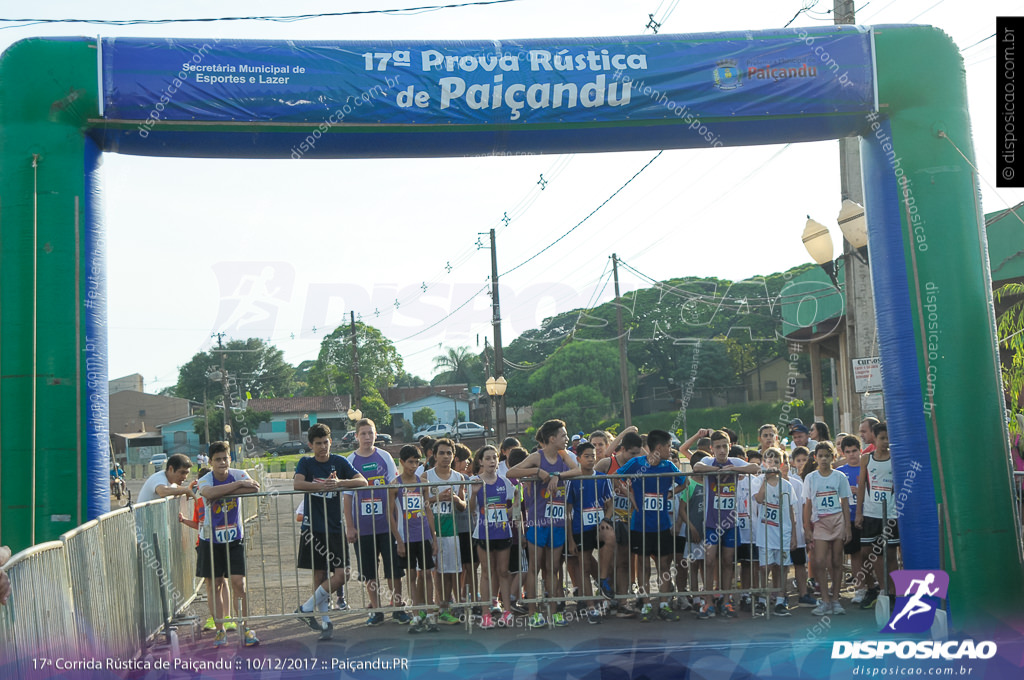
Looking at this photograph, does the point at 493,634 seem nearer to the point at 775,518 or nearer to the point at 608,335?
the point at 775,518

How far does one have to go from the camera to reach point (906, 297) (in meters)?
7.12

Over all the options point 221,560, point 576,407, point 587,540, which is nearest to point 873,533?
A: point 587,540

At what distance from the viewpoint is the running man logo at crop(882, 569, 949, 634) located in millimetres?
6613

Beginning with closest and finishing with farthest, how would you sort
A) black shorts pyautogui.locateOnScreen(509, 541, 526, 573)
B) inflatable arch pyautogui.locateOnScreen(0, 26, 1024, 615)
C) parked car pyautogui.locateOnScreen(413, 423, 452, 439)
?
inflatable arch pyautogui.locateOnScreen(0, 26, 1024, 615), black shorts pyautogui.locateOnScreen(509, 541, 526, 573), parked car pyautogui.locateOnScreen(413, 423, 452, 439)

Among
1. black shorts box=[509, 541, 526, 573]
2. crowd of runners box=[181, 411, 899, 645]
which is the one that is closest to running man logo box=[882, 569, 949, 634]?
crowd of runners box=[181, 411, 899, 645]

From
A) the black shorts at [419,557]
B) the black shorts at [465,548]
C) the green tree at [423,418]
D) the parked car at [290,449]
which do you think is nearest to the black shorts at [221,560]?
the black shorts at [419,557]

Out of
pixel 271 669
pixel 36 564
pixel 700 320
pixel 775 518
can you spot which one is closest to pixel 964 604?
pixel 775 518

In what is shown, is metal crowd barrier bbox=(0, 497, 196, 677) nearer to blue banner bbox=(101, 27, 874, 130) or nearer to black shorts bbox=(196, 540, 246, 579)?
black shorts bbox=(196, 540, 246, 579)

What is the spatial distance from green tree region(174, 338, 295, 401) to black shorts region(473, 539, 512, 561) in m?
78.0

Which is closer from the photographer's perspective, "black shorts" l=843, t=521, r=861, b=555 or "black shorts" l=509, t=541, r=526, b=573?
"black shorts" l=509, t=541, r=526, b=573

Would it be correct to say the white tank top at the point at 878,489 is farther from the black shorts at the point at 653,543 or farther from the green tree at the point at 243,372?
the green tree at the point at 243,372

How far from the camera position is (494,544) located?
7766mm

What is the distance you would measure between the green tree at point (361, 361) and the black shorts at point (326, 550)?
5069 centimetres

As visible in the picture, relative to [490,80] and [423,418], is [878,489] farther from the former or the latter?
[423,418]
